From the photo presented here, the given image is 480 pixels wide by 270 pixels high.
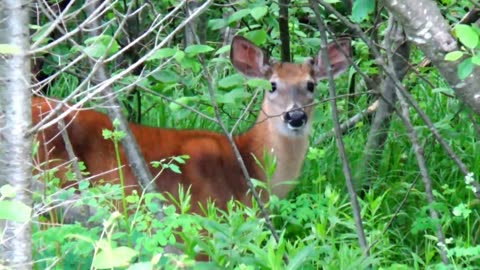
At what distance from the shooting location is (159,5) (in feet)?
23.3

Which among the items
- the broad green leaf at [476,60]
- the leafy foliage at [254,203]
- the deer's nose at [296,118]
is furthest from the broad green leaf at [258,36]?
the broad green leaf at [476,60]

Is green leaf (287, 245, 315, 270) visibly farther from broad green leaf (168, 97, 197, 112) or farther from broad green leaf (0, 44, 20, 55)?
broad green leaf (0, 44, 20, 55)

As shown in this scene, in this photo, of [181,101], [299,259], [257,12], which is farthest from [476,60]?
[181,101]

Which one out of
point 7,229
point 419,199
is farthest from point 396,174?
point 7,229

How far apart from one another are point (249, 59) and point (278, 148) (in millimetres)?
555

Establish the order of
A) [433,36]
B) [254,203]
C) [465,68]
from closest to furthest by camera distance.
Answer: [465,68]
[433,36]
[254,203]

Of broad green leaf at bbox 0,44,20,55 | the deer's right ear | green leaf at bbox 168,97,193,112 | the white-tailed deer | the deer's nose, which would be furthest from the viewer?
the deer's right ear

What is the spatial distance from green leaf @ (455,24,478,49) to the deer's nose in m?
2.57

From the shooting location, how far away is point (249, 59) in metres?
6.45

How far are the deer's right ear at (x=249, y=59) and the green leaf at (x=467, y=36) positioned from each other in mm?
2795

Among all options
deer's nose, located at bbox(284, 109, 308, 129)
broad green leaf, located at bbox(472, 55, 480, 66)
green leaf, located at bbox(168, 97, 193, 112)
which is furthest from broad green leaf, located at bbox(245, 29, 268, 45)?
broad green leaf, located at bbox(472, 55, 480, 66)

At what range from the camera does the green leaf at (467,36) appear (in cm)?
349

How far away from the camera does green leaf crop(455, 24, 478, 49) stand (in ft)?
11.4

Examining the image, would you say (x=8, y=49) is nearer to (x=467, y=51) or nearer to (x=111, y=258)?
(x=111, y=258)
